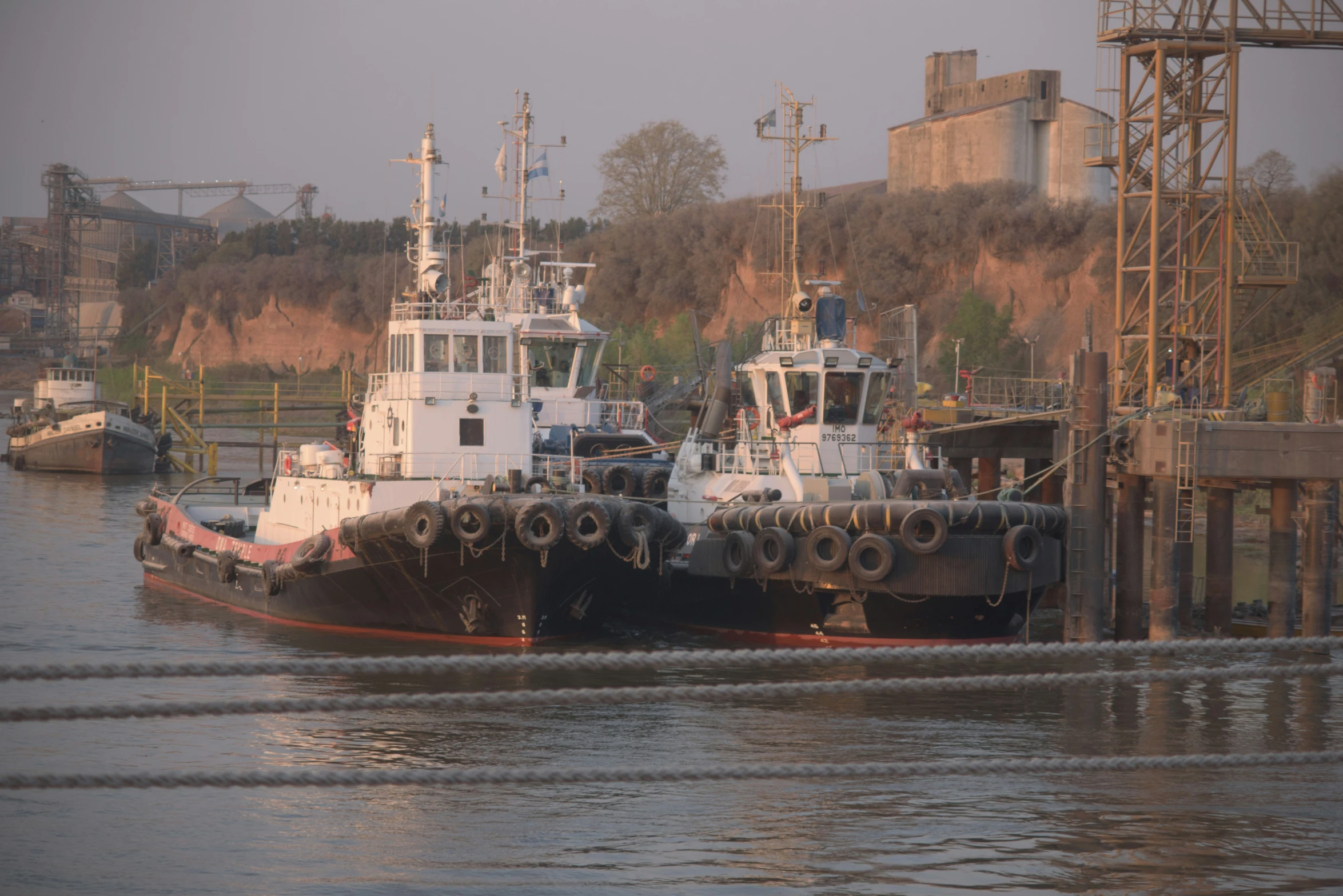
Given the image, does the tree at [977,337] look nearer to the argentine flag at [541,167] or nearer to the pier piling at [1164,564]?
the argentine flag at [541,167]

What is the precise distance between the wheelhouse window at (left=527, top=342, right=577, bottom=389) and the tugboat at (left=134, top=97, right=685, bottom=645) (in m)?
4.68

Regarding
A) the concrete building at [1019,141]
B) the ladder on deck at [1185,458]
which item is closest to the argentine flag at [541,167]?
the ladder on deck at [1185,458]

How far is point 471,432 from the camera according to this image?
20.7 meters

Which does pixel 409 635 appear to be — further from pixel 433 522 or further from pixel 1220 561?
pixel 1220 561

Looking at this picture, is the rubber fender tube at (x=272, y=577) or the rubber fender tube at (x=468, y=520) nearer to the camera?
the rubber fender tube at (x=468, y=520)

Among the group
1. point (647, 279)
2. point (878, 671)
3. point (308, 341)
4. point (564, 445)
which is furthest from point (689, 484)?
point (308, 341)

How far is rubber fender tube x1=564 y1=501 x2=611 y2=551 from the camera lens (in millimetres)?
17781

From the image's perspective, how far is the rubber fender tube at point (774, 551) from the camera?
1864 cm

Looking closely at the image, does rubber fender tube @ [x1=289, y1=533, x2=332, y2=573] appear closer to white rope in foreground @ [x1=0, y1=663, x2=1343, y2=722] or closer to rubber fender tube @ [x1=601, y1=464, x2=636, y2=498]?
rubber fender tube @ [x1=601, y1=464, x2=636, y2=498]

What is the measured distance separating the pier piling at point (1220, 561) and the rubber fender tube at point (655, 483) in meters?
8.61

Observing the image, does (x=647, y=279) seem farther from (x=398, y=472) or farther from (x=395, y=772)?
(x=395, y=772)

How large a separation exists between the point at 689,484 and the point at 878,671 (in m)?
5.91

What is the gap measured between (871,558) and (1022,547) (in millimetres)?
1976

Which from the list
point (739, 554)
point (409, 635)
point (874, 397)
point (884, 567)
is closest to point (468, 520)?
point (409, 635)
